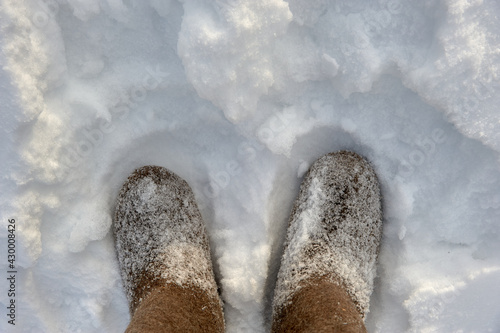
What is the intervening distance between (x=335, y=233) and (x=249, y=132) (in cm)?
41

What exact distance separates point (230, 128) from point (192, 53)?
9.4 inches

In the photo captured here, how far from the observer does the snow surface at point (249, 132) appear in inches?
39.3

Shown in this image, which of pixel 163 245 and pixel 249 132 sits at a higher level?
pixel 249 132

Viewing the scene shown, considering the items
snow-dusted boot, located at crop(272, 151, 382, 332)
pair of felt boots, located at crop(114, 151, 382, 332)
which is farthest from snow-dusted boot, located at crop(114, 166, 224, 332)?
snow-dusted boot, located at crop(272, 151, 382, 332)

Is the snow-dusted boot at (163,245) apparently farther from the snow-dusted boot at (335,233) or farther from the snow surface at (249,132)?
the snow-dusted boot at (335,233)

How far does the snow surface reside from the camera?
1.00 metres

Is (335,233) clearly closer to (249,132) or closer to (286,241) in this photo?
(286,241)

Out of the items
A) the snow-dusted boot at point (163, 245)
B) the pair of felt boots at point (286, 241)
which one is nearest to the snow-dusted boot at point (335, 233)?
the pair of felt boots at point (286, 241)

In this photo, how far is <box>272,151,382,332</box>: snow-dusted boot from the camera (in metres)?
1.07

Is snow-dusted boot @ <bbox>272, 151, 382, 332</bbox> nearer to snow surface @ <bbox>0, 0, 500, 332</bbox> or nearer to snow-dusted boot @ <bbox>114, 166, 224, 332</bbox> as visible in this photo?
snow surface @ <bbox>0, 0, 500, 332</bbox>

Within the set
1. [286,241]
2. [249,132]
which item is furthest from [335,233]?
[249,132]

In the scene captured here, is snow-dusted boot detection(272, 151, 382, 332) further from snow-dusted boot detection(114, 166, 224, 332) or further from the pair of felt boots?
snow-dusted boot detection(114, 166, 224, 332)

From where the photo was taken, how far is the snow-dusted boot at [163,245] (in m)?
1.05

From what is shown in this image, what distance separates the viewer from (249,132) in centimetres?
109
